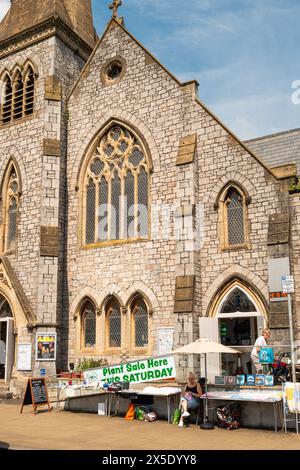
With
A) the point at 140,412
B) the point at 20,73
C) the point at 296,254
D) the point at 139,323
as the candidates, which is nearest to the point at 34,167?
the point at 20,73

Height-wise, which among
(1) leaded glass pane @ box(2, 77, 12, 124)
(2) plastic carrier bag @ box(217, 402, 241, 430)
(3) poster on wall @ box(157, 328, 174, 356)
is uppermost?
(1) leaded glass pane @ box(2, 77, 12, 124)

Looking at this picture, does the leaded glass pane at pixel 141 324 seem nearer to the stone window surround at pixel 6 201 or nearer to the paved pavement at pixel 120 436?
the paved pavement at pixel 120 436

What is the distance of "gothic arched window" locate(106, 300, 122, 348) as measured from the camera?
1864 cm

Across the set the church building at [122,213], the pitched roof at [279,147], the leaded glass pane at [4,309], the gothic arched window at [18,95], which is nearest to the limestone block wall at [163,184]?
the church building at [122,213]

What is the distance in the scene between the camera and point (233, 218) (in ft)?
56.5

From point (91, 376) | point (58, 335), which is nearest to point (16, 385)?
point (58, 335)

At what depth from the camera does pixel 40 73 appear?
73.1 feet

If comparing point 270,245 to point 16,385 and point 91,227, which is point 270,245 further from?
point 16,385

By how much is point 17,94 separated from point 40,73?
1.61 meters

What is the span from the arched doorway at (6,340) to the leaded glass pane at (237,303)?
821 centimetres

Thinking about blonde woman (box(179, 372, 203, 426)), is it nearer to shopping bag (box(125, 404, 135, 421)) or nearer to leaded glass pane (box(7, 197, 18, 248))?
shopping bag (box(125, 404, 135, 421))

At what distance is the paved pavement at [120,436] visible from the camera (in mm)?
9984

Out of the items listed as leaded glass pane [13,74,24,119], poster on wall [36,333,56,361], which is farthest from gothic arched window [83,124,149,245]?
leaded glass pane [13,74,24,119]

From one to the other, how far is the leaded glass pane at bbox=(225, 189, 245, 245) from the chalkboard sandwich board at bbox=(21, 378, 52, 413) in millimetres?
7406
